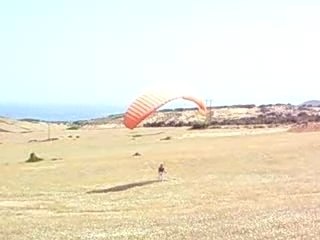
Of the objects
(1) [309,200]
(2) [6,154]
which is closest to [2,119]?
(2) [6,154]

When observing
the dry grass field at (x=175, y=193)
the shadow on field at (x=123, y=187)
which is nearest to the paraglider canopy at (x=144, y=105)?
the shadow on field at (x=123, y=187)

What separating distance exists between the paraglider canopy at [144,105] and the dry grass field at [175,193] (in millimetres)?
4440

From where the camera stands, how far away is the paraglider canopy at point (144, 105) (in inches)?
2055

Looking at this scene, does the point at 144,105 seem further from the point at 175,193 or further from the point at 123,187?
the point at 175,193

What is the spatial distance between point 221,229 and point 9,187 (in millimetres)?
26058

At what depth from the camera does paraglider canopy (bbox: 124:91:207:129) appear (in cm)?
5219

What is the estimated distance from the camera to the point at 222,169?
2274 inches

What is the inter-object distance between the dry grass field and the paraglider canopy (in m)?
4.44

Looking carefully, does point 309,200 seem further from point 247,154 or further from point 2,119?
point 2,119

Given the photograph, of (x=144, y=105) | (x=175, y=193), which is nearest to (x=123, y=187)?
(x=175, y=193)

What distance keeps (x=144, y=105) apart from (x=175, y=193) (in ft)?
31.8

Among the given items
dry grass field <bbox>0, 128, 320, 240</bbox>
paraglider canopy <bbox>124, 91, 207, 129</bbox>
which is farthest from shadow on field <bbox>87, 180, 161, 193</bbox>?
paraglider canopy <bbox>124, 91, 207, 129</bbox>

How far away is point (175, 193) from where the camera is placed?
45125 mm

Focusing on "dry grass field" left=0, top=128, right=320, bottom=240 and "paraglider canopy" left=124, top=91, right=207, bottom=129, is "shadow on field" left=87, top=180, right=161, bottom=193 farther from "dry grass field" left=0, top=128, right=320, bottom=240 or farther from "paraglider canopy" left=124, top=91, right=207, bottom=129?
"paraglider canopy" left=124, top=91, right=207, bottom=129
